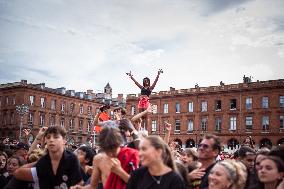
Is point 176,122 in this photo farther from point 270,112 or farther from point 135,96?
point 270,112

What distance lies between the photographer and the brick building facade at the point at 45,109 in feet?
232

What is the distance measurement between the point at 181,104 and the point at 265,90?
1475cm

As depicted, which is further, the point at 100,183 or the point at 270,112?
the point at 270,112

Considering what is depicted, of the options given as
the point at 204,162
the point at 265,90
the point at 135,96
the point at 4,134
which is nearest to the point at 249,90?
the point at 265,90

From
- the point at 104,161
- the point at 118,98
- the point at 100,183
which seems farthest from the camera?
the point at 118,98

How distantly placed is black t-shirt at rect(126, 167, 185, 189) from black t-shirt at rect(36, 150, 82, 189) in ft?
2.93

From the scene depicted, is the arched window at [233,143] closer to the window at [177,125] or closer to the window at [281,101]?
the window at [281,101]

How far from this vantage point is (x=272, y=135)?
5519 centimetres

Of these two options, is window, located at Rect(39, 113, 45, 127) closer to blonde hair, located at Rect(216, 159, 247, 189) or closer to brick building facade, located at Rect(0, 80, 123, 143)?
brick building facade, located at Rect(0, 80, 123, 143)

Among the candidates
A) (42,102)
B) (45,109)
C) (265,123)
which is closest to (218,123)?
(265,123)

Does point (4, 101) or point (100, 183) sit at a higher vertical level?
point (4, 101)

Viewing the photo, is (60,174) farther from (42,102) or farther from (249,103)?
(42,102)

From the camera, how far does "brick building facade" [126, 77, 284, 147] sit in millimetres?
55688

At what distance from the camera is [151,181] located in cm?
409
